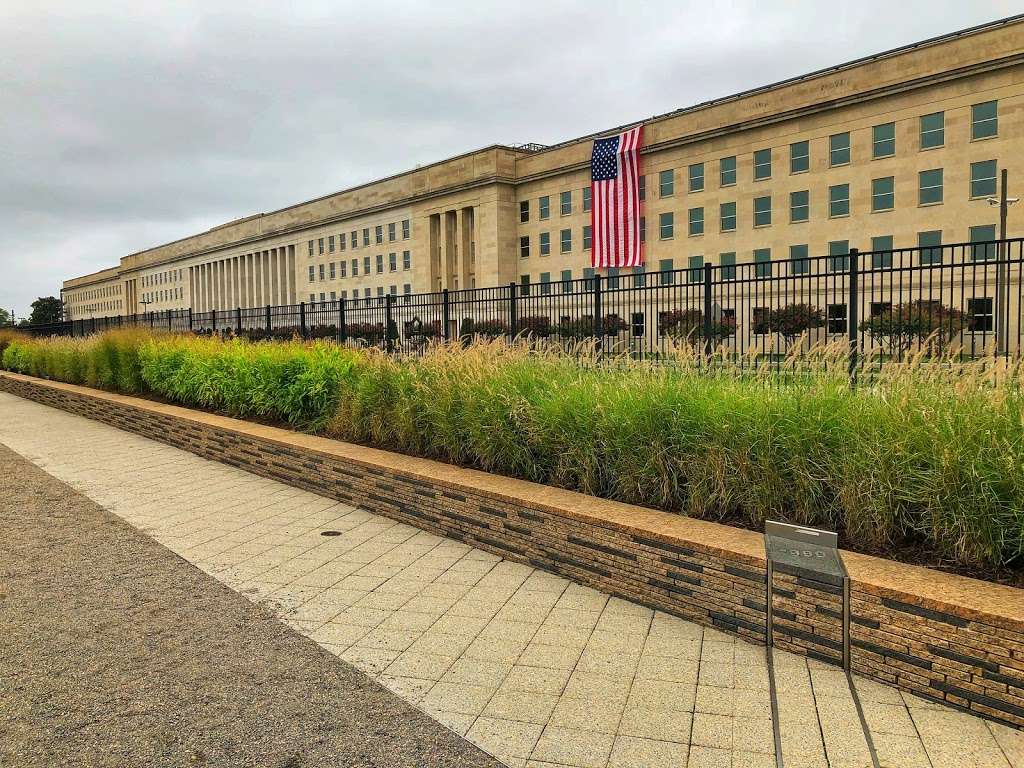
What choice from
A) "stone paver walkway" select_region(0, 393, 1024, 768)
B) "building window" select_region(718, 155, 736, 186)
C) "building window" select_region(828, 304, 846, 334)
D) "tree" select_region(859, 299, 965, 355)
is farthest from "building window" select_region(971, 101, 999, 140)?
"stone paver walkway" select_region(0, 393, 1024, 768)

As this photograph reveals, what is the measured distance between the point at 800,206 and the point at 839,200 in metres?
2.64

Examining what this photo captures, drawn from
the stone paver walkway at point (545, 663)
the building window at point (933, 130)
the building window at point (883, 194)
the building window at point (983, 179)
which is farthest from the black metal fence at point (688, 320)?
the building window at point (933, 130)

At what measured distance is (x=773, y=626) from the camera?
4.05 m

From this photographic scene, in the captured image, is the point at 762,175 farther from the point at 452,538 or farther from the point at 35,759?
the point at 35,759

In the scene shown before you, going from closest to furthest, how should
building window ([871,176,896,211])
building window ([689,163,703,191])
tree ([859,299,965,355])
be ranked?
tree ([859,299,965,355])
building window ([871,176,896,211])
building window ([689,163,703,191])

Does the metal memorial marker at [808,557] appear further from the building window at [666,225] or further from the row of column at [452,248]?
the row of column at [452,248]

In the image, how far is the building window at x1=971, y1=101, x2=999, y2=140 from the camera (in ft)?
139

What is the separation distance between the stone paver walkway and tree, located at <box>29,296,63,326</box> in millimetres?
183400

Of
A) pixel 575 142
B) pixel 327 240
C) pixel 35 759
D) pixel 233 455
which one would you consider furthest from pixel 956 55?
pixel 327 240

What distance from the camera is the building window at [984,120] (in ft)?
139

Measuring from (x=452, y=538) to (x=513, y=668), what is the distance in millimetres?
2393

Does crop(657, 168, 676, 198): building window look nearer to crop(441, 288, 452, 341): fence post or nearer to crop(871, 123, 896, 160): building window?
crop(871, 123, 896, 160): building window

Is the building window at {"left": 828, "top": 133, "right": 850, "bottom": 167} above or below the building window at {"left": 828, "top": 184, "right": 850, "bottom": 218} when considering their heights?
above

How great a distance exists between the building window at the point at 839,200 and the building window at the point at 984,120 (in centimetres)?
740
